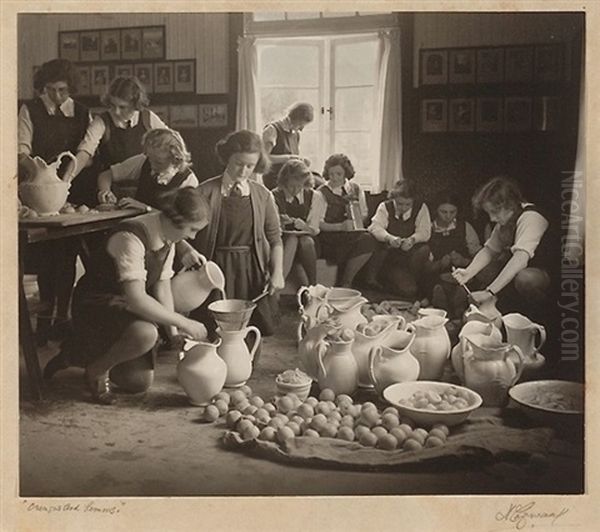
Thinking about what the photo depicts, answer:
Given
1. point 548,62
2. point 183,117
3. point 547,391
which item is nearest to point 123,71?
point 183,117

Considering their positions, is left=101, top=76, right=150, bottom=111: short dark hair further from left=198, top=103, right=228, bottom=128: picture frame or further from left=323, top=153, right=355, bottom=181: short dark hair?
left=323, top=153, right=355, bottom=181: short dark hair

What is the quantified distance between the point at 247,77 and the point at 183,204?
0.43 meters

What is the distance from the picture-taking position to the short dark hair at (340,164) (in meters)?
2.58

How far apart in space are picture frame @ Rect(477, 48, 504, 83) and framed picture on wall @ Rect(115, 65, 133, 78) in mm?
A: 1064

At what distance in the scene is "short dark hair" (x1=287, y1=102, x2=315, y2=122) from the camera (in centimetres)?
256

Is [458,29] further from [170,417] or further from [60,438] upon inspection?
[60,438]

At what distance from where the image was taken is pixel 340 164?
2582mm

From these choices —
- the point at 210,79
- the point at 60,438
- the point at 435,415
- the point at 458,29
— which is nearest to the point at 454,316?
the point at 435,415

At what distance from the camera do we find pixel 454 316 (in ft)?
8.73

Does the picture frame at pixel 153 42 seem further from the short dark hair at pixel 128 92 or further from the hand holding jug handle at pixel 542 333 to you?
the hand holding jug handle at pixel 542 333

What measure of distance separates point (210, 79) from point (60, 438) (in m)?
1.19
